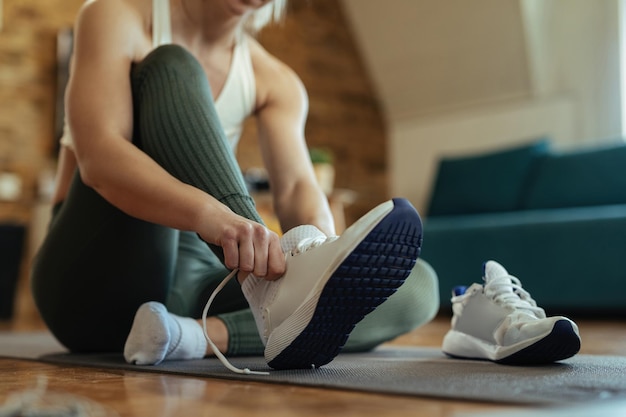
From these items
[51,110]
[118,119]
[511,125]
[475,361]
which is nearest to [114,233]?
[118,119]

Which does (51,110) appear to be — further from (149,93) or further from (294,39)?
(149,93)

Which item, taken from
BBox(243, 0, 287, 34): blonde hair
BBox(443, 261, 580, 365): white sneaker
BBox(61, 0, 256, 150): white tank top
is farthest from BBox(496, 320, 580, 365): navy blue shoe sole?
BBox(243, 0, 287, 34): blonde hair

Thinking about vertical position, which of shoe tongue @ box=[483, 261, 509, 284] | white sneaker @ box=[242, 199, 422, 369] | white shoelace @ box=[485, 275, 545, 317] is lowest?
white shoelace @ box=[485, 275, 545, 317]

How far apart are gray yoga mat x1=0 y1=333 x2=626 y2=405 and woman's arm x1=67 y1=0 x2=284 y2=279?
14 cm

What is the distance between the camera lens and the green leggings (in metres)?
0.95

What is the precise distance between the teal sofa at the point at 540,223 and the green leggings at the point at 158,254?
1723 mm

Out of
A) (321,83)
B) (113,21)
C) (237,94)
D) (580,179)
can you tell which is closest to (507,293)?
(237,94)

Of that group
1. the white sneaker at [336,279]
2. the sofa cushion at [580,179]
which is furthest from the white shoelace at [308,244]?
the sofa cushion at [580,179]

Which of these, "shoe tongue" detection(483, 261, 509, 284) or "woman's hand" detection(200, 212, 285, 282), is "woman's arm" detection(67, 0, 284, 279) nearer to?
"woman's hand" detection(200, 212, 285, 282)

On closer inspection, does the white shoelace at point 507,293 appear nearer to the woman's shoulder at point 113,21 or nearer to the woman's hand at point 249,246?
the woman's hand at point 249,246

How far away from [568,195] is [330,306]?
2.99 metres

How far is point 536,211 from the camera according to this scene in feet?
12.0

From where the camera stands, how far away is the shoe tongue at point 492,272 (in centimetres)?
108

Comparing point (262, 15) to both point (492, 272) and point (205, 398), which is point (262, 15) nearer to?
point (492, 272)
